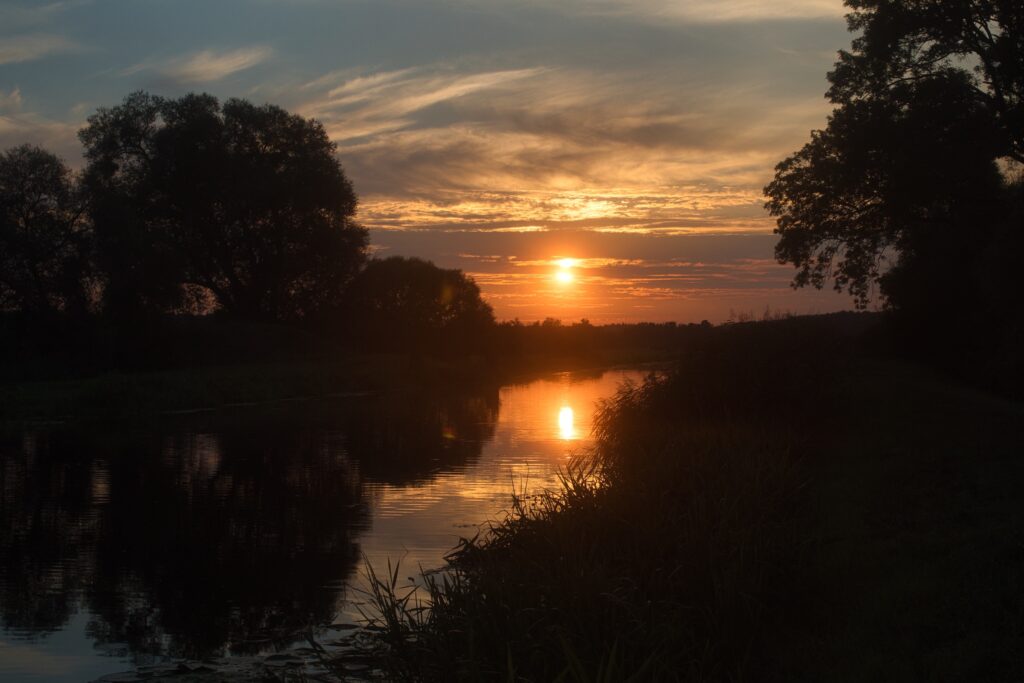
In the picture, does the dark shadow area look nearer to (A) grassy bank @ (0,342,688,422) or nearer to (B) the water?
(B) the water

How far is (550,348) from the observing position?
9606 cm

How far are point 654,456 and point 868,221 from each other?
15.0 m

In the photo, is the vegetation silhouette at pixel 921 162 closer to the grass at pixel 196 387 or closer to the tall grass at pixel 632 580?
the tall grass at pixel 632 580

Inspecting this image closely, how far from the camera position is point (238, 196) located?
175 feet

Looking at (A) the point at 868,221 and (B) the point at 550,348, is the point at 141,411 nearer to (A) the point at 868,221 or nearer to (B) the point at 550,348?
(A) the point at 868,221

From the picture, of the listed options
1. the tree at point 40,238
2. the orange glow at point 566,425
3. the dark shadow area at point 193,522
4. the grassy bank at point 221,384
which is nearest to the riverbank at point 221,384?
the grassy bank at point 221,384

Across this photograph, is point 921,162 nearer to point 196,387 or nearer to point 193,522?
point 193,522

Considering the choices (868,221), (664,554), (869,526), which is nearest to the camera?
(664,554)

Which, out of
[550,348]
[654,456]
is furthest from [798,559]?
[550,348]

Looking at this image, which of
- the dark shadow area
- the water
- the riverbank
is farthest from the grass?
the water

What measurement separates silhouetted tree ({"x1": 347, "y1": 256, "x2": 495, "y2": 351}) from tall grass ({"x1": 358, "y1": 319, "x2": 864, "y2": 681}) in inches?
1893

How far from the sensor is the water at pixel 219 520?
1081 cm

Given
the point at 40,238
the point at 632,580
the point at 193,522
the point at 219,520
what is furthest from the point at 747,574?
the point at 40,238

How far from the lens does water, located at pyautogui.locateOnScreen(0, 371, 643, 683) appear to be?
35.5 feet
